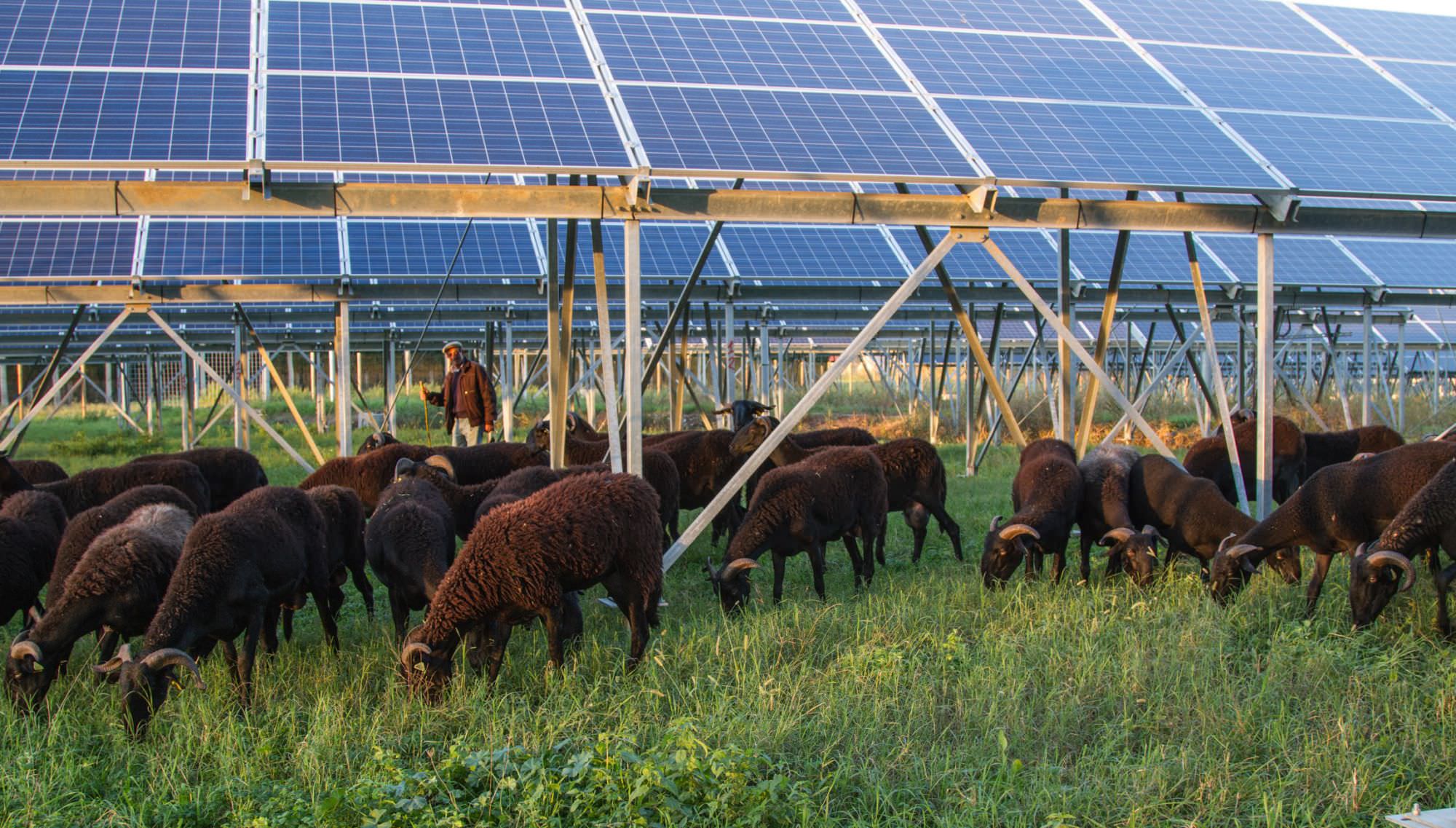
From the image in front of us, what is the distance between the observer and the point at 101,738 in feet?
20.5

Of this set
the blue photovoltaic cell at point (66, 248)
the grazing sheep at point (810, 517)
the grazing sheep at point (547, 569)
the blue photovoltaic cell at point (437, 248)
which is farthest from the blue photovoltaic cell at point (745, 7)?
the grazing sheep at point (547, 569)

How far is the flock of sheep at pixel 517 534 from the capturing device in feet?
22.9

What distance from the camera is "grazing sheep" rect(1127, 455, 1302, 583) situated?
9.45 m

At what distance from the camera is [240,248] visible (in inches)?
605

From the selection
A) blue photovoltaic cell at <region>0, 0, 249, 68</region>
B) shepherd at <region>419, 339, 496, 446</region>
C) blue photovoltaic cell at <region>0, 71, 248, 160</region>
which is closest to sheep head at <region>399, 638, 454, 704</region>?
blue photovoltaic cell at <region>0, 71, 248, 160</region>

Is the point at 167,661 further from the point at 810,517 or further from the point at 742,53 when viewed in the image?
the point at 742,53

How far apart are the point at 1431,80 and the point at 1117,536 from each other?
11.0 metres

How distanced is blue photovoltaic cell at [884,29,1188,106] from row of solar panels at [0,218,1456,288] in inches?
135

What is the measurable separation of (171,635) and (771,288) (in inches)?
455

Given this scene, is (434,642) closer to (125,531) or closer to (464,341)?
(125,531)

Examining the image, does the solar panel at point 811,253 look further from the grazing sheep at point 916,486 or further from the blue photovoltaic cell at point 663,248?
the grazing sheep at point 916,486

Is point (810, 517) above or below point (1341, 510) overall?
below

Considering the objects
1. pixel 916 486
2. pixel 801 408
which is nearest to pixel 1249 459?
pixel 916 486

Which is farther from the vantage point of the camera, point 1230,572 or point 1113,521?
point 1113,521
